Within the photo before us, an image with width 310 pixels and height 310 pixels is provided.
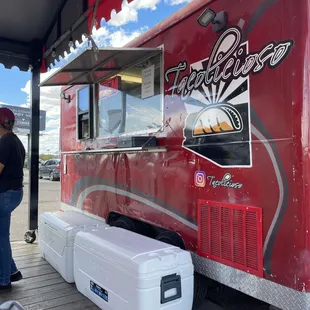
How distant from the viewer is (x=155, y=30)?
130 inches

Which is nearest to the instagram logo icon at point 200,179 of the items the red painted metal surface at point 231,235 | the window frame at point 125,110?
the red painted metal surface at point 231,235

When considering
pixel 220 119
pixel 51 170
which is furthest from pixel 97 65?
pixel 51 170

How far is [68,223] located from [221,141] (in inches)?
81.7

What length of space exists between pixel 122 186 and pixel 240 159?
1.66m

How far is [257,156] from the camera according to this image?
2242 millimetres

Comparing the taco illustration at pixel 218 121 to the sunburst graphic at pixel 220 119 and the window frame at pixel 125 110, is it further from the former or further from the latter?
the window frame at pixel 125 110

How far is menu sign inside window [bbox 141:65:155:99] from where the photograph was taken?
3.37 m

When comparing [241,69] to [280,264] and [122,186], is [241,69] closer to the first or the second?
[280,264]

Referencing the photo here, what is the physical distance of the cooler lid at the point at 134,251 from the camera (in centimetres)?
232

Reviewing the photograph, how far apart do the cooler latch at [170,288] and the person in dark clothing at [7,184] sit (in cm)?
172

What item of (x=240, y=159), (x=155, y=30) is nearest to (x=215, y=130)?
(x=240, y=159)

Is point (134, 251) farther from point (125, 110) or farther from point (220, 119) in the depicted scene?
point (125, 110)

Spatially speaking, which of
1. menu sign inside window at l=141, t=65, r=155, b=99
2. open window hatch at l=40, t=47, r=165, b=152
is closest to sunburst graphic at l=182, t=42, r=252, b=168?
open window hatch at l=40, t=47, r=165, b=152

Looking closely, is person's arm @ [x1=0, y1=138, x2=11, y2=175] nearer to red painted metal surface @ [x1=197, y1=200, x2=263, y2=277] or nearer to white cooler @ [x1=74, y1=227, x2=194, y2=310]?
white cooler @ [x1=74, y1=227, x2=194, y2=310]
